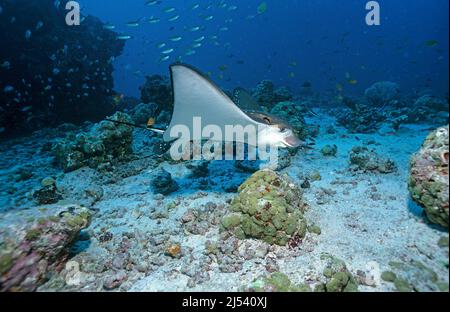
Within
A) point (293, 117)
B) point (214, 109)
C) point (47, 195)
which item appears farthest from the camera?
point (293, 117)

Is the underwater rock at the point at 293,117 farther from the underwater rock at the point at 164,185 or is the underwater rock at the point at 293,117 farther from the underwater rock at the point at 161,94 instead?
the underwater rock at the point at 161,94

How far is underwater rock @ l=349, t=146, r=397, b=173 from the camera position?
539 centimetres

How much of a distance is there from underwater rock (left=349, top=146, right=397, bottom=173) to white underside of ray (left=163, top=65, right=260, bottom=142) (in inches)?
133

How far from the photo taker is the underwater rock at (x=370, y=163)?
17.7ft

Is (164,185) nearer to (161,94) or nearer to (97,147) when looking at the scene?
(97,147)

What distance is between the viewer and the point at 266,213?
352 cm

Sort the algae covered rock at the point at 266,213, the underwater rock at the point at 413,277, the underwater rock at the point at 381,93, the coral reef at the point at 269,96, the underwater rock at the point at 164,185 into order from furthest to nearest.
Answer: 1. the underwater rock at the point at 381,93
2. the coral reef at the point at 269,96
3. the underwater rock at the point at 164,185
4. the algae covered rock at the point at 266,213
5. the underwater rock at the point at 413,277

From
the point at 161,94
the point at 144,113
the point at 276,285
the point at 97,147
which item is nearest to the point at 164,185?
the point at 97,147

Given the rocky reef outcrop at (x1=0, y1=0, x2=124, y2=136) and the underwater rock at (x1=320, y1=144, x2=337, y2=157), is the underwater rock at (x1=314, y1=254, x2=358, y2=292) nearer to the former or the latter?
the underwater rock at (x1=320, y1=144, x2=337, y2=157)

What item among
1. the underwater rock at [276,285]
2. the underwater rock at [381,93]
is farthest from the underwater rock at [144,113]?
the underwater rock at [381,93]

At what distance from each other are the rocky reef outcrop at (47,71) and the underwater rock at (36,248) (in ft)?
31.5

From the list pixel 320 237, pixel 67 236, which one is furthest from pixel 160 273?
pixel 320 237

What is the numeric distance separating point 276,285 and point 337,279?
0.62 m
